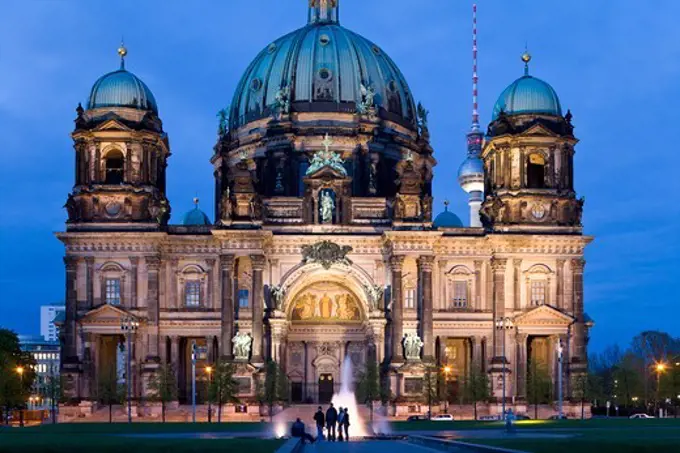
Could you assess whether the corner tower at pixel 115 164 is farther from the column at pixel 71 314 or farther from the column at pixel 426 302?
the column at pixel 426 302

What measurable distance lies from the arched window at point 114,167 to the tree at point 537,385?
→ 3808cm

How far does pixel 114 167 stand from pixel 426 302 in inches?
1146

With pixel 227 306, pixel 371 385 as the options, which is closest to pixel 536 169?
pixel 371 385

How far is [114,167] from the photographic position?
360ft

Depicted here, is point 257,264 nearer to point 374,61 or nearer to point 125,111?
point 125,111

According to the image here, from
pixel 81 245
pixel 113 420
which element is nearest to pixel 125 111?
pixel 81 245

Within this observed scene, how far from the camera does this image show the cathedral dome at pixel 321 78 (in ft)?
401

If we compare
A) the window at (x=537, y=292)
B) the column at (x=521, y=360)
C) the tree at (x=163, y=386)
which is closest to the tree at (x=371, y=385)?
the column at (x=521, y=360)

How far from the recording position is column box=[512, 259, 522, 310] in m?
108

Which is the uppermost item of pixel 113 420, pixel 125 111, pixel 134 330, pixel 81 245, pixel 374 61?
pixel 374 61

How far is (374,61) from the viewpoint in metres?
126

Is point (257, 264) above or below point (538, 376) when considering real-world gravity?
above

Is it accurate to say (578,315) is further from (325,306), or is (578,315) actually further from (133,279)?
(133,279)

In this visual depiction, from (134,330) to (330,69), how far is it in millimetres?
33801
